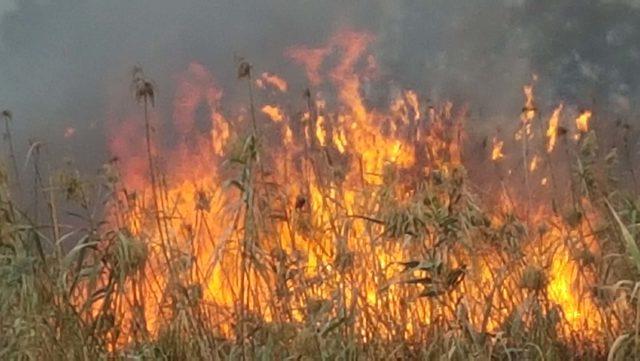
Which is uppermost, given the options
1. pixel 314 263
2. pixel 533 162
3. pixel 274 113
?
pixel 274 113

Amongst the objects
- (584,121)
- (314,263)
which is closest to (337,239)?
(314,263)

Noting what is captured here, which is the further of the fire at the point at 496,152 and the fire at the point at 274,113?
the fire at the point at 274,113

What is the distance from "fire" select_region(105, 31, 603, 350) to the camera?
9.61ft

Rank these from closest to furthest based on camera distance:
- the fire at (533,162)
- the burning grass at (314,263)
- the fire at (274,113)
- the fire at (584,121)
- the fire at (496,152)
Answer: the burning grass at (314,263), the fire at (584,121), the fire at (533,162), the fire at (496,152), the fire at (274,113)

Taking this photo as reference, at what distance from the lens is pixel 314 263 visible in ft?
12.9

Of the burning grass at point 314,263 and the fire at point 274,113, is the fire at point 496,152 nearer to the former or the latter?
the burning grass at point 314,263

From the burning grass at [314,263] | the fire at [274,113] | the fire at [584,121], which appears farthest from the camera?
the fire at [274,113]

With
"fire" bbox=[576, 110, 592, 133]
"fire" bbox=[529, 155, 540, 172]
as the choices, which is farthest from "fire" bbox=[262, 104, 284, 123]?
"fire" bbox=[576, 110, 592, 133]

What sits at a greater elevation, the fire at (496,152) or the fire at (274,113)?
the fire at (274,113)

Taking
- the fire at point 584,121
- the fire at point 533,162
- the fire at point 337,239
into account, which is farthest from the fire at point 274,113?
the fire at point 584,121

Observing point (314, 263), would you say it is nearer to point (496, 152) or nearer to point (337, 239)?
point (337, 239)

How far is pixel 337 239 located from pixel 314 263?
0.86 feet

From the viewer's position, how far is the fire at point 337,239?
2928 mm

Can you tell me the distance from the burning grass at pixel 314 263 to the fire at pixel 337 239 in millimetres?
10
